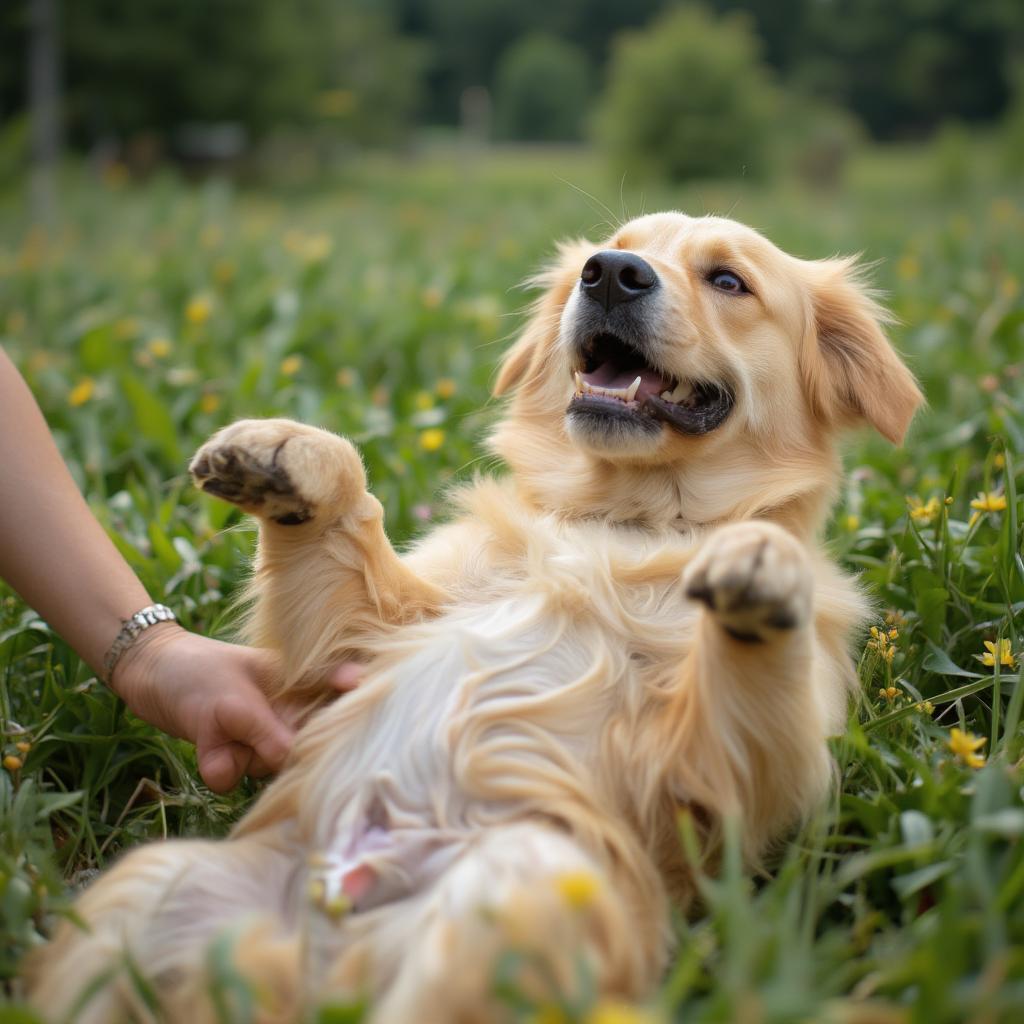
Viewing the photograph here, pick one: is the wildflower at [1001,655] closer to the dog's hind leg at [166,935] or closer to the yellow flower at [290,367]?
the dog's hind leg at [166,935]

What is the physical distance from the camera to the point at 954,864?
6.08 ft

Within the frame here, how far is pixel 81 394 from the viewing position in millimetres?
4426

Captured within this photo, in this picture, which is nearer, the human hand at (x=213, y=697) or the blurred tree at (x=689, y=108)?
the human hand at (x=213, y=697)

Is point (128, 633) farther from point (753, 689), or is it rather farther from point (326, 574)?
point (753, 689)

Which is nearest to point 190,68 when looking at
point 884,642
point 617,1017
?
point 884,642

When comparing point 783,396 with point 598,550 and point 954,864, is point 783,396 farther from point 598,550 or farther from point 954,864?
point 954,864

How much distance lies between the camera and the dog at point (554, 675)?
66.2 inches

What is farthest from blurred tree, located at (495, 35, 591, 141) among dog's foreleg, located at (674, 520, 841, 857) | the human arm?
dog's foreleg, located at (674, 520, 841, 857)

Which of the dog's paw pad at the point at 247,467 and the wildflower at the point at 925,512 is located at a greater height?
the dog's paw pad at the point at 247,467

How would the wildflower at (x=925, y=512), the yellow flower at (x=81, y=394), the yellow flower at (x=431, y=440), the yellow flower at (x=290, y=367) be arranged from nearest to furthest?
the wildflower at (x=925, y=512) → the yellow flower at (x=431, y=440) → the yellow flower at (x=81, y=394) → the yellow flower at (x=290, y=367)

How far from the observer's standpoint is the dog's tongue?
2.75 meters

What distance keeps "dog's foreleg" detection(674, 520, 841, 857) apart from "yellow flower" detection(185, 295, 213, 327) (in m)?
4.43

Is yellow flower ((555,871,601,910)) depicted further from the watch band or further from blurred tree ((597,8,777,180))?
blurred tree ((597,8,777,180))

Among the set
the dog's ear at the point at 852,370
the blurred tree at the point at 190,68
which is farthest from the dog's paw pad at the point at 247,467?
the blurred tree at the point at 190,68
